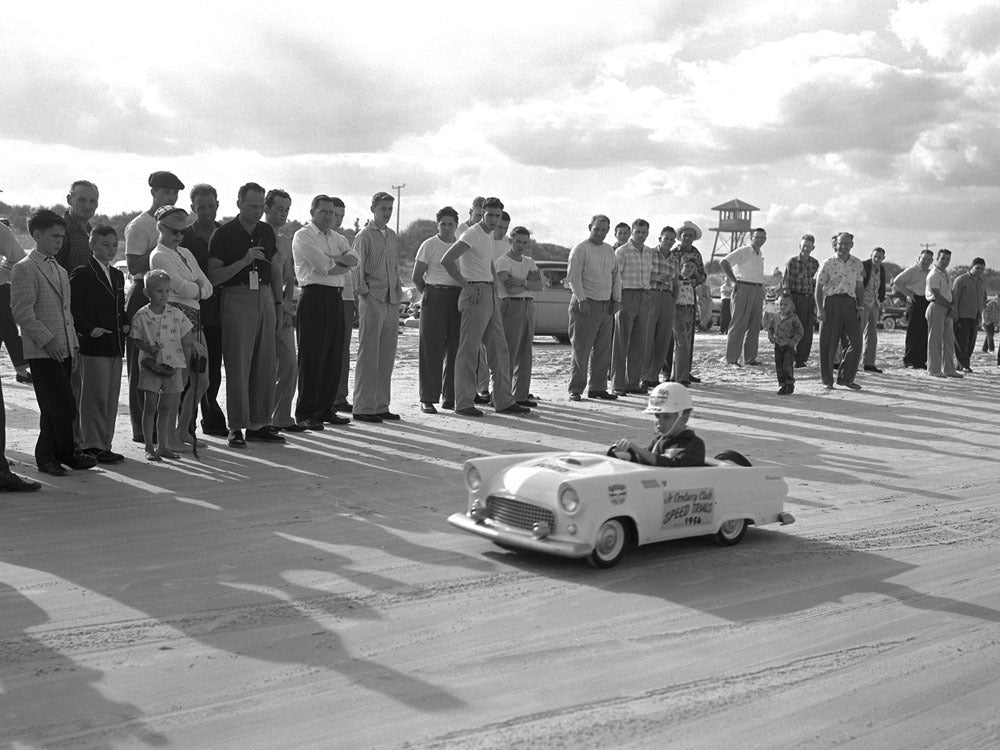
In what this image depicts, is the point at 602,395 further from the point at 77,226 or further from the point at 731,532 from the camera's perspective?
the point at 731,532

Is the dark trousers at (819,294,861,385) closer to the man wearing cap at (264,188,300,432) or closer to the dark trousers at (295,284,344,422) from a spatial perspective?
the dark trousers at (295,284,344,422)

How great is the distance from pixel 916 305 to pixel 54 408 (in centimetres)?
1726

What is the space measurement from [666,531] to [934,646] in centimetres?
187

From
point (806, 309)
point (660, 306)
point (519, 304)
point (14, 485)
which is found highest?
point (806, 309)

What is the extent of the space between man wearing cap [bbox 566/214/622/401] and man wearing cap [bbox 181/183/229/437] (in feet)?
16.8

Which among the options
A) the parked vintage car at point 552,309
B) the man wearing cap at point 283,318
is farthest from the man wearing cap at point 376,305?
the parked vintage car at point 552,309

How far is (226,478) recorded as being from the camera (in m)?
9.13

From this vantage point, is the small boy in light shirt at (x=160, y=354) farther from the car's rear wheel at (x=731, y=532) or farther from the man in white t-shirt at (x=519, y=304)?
the man in white t-shirt at (x=519, y=304)

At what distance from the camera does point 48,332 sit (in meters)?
8.55

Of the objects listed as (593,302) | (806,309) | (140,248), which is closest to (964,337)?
(806,309)

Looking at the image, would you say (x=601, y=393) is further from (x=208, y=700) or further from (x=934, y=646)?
(x=208, y=700)

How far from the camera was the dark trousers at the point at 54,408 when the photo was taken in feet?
28.7

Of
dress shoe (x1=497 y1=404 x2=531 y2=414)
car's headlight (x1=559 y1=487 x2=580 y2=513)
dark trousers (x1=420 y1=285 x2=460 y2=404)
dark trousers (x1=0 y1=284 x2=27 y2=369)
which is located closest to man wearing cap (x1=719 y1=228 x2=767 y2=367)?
dress shoe (x1=497 y1=404 x2=531 y2=414)

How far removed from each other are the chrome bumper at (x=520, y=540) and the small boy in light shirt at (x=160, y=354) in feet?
11.5
